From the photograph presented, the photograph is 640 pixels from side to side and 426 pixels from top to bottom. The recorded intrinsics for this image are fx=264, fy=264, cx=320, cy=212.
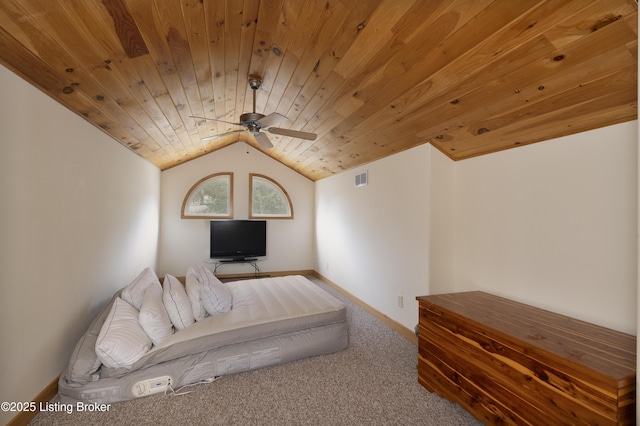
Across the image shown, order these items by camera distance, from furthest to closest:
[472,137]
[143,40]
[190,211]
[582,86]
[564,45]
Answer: [190,211] < [472,137] < [143,40] < [582,86] < [564,45]

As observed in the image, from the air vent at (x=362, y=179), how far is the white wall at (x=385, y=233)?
0.24 ft

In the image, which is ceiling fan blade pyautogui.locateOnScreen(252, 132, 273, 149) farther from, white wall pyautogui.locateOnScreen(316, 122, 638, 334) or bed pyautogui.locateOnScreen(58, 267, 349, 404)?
bed pyautogui.locateOnScreen(58, 267, 349, 404)

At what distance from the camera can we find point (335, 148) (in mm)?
3801

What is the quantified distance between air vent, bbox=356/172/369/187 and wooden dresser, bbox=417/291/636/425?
213cm

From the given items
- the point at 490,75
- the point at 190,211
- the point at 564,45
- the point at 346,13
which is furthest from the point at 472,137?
the point at 190,211

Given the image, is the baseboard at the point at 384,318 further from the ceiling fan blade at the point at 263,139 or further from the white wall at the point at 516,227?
the ceiling fan blade at the point at 263,139

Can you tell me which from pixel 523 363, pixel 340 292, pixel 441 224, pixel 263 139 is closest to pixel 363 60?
pixel 263 139

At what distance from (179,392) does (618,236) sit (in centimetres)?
327

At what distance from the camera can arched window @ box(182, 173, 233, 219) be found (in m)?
5.38

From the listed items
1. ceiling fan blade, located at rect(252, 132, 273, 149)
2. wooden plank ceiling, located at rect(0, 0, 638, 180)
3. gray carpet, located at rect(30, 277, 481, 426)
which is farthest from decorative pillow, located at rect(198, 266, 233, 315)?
wooden plank ceiling, located at rect(0, 0, 638, 180)

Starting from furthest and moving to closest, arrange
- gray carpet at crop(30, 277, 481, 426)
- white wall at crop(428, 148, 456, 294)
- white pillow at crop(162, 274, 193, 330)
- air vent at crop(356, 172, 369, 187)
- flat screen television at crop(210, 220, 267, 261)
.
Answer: flat screen television at crop(210, 220, 267, 261) < air vent at crop(356, 172, 369, 187) < white wall at crop(428, 148, 456, 294) < white pillow at crop(162, 274, 193, 330) < gray carpet at crop(30, 277, 481, 426)

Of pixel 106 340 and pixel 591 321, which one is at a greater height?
pixel 591 321

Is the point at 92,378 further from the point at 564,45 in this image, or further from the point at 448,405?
the point at 564,45

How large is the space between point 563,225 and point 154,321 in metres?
3.21
